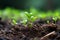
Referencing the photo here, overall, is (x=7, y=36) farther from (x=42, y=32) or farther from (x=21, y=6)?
(x=21, y=6)

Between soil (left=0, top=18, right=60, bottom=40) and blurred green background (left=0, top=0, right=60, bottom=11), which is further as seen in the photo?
blurred green background (left=0, top=0, right=60, bottom=11)

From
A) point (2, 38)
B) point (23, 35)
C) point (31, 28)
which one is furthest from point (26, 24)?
point (2, 38)

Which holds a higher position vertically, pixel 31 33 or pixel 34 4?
pixel 34 4

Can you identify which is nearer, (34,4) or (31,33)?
(31,33)

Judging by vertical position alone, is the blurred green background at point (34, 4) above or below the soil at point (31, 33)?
above

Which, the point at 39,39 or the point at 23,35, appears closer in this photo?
the point at 39,39

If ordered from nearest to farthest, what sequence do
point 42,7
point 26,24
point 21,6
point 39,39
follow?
point 39,39, point 26,24, point 42,7, point 21,6

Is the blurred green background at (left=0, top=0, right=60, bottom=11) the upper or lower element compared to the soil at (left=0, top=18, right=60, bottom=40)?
upper

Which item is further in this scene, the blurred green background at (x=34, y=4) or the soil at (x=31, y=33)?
the blurred green background at (x=34, y=4)
